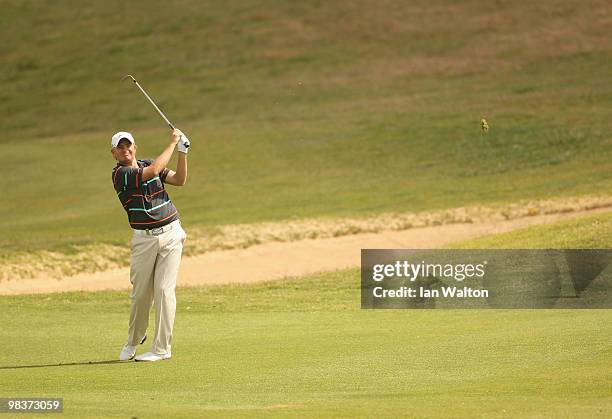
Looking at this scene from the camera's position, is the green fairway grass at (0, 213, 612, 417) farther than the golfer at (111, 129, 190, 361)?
No

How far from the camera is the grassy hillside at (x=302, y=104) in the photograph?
114 ft

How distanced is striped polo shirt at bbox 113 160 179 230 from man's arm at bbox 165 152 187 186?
69 millimetres

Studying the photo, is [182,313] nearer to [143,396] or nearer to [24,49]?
[143,396]

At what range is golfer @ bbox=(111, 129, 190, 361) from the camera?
1077cm

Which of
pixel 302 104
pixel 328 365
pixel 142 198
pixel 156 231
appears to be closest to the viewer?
pixel 328 365

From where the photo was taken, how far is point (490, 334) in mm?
11984

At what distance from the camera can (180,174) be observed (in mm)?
10938

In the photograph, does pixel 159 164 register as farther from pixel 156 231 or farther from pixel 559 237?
pixel 559 237

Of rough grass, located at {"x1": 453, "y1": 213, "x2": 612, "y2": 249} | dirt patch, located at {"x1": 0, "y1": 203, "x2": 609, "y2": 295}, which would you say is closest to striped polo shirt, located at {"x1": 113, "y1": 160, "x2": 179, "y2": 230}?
dirt patch, located at {"x1": 0, "y1": 203, "x2": 609, "y2": 295}

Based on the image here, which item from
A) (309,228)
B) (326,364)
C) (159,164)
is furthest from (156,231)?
(309,228)

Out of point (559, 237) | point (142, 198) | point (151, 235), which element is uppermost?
point (559, 237)

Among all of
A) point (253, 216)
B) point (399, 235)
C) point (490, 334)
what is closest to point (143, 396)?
point (490, 334)

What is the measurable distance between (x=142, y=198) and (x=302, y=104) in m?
39.3

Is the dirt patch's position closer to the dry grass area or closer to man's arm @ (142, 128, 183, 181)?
the dry grass area
